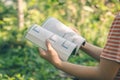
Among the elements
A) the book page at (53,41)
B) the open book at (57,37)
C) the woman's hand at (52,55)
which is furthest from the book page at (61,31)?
the woman's hand at (52,55)

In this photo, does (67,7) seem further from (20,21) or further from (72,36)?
(72,36)

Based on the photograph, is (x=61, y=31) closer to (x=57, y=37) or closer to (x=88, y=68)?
(x=57, y=37)

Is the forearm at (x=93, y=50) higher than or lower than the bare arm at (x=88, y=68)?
lower

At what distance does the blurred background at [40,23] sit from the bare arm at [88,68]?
1382mm

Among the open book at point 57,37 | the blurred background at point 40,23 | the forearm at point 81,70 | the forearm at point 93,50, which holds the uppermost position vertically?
the open book at point 57,37

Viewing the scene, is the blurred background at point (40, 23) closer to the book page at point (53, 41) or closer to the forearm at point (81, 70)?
the book page at point (53, 41)

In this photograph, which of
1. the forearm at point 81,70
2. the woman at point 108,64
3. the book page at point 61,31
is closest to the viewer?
the woman at point 108,64

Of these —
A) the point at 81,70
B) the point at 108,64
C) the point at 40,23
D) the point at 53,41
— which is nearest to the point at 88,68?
the point at 81,70

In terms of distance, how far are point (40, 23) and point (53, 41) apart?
4307 mm

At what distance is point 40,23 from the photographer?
718cm

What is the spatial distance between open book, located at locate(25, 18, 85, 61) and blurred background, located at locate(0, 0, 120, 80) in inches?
44.7

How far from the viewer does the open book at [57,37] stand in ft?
9.36

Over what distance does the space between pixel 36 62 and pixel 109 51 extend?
296cm

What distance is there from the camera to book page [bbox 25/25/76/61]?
284 centimetres
